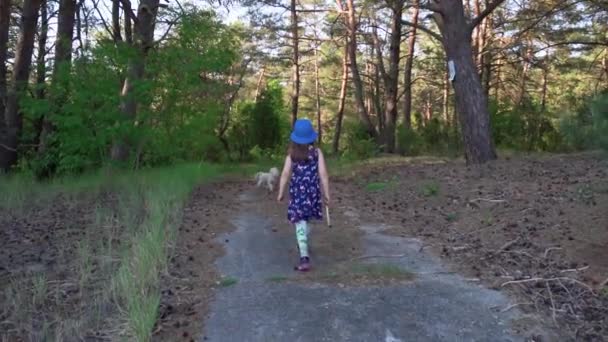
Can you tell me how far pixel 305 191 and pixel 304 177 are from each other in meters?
0.16

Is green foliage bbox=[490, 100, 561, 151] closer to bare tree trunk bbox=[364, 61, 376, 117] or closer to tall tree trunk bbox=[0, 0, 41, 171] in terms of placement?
bare tree trunk bbox=[364, 61, 376, 117]

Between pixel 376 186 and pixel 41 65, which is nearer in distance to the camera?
pixel 376 186

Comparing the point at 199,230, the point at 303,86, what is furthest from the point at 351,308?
the point at 303,86

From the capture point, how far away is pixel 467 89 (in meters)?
13.0

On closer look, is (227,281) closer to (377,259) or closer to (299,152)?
(299,152)

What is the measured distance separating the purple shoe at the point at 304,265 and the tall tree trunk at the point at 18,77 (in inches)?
503

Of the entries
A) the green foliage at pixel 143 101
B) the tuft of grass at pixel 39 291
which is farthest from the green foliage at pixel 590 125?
the green foliage at pixel 143 101

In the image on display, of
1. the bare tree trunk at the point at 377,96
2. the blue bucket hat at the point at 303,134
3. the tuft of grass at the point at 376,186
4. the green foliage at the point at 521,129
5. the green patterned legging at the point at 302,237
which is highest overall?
the bare tree trunk at the point at 377,96

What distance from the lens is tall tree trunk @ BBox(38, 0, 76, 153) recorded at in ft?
41.3

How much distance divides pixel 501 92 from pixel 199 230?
30732 millimetres

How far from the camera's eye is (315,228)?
8648mm

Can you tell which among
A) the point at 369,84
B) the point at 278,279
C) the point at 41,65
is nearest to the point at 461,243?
the point at 278,279

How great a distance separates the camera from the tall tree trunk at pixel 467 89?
42.5ft

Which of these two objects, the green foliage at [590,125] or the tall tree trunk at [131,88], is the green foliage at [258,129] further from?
the green foliage at [590,125]
